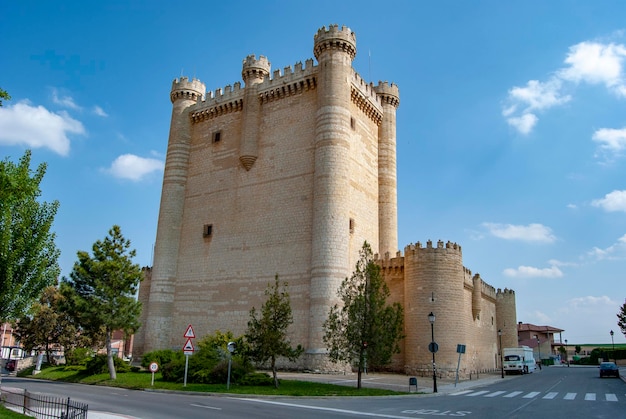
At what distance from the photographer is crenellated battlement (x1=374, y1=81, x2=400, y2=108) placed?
42.1m

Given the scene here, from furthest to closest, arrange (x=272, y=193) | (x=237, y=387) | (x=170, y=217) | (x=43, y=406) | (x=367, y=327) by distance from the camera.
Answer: (x=170, y=217) → (x=272, y=193) → (x=367, y=327) → (x=237, y=387) → (x=43, y=406)

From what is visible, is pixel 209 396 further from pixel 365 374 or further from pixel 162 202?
pixel 162 202

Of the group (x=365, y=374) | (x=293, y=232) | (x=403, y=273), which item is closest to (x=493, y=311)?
(x=403, y=273)

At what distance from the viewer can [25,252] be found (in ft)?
56.3

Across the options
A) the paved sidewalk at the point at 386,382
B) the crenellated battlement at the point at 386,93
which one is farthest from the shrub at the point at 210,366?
the crenellated battlement at the point at 386,93

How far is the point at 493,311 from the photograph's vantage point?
161 feet

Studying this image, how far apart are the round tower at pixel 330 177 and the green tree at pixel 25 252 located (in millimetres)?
15893

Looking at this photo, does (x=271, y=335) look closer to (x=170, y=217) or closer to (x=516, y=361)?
(x=170, y=217)

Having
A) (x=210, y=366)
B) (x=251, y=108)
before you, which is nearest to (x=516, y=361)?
(x=210, y=366)

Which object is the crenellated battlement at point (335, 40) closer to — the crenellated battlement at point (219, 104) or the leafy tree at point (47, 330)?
the crenellated battlement at point (219, 104)

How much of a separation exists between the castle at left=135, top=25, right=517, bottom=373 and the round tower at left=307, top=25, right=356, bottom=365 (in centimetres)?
8

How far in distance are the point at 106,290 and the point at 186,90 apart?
67.6 feet

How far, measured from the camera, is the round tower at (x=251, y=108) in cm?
3719

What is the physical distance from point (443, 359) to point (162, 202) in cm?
2387
